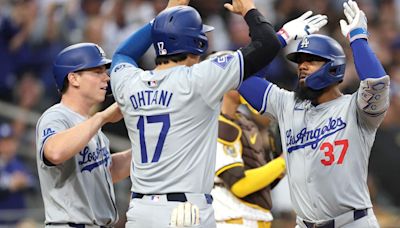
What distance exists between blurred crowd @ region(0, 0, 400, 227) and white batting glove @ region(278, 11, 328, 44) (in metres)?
4.21

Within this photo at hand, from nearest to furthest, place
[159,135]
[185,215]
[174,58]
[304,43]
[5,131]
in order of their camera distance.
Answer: [185,215] → [159,135] → [174,58] → [304,43] → [5,131]

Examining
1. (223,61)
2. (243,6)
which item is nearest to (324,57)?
(243,6)

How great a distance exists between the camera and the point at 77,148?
508 cm

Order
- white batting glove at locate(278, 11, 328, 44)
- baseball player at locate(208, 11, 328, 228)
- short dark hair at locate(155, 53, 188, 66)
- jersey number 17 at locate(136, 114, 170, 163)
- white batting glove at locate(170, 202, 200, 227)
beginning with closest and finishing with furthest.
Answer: white batting glove at locate(170, 202, 200, 227) < jersey number 17 at locate(136, 114, 170, 163) < short dark hair at locate(155, 53, 188, 66) < white batting glove at locate(278, 11, 328, 44) < baseball player at locate(208, 11, 328, 228)

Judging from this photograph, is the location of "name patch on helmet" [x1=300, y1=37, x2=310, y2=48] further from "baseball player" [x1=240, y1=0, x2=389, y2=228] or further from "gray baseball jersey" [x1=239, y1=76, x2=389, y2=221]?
"gray baseball jersey" [x1=239, y1=76, x2=389, y2=221]

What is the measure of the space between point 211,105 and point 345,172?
1.09 meters

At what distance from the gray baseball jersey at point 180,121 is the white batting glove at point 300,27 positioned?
0.66 meters

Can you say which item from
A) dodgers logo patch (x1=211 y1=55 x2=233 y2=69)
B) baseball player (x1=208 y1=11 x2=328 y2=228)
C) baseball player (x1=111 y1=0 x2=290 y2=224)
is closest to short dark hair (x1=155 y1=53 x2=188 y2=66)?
baseball player (x1=111 y1=0 x2=290 y2=224)

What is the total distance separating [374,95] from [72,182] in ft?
6.11

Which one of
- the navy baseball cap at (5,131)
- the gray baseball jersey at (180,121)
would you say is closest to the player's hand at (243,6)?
the gray baseball jersey at (180,121)

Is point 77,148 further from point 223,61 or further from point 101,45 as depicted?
point 101,45

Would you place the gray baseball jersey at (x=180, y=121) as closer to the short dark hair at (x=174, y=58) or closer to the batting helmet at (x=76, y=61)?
the short dark hair at (x=174, y=58)

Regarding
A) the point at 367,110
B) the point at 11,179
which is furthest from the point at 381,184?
the point at 367,110

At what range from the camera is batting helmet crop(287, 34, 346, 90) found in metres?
5.66
